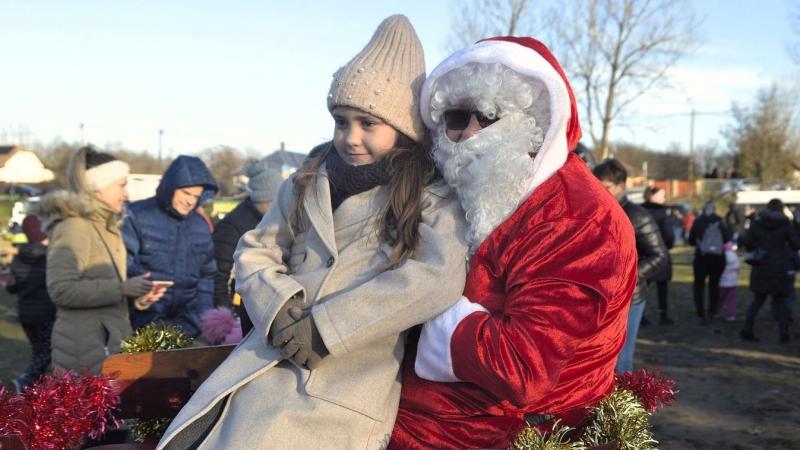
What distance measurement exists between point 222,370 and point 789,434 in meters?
5.46

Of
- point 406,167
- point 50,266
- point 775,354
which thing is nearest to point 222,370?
point 406,167

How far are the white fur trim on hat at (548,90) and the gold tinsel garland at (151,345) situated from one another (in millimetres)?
1646

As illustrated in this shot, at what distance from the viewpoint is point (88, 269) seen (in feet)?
15.5

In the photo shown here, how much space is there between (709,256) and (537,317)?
1050 cm

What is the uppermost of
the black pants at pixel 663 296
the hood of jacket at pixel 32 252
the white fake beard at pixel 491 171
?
the white fake beard at pixel 491 171

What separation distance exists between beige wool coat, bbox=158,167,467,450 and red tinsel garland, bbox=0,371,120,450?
0.46 m

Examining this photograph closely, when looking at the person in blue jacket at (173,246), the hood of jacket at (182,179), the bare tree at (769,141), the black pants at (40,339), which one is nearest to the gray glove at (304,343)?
the person in blue jacket at (173,246)

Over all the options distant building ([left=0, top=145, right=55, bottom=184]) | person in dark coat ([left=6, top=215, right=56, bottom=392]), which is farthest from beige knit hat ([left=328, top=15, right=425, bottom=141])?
person in dark coat ([left=6, top=215, right=56, bottom=392])

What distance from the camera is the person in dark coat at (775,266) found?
32.4ft

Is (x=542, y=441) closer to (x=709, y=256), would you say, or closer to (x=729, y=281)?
(x=709, y=256)

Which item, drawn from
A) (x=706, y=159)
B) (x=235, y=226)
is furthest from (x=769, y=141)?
(x=235, y=226)

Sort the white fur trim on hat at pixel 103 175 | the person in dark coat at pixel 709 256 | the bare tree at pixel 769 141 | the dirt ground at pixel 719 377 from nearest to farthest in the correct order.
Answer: the white fur trim on hat at pixel 103 175, the dirt ground at pixel 719 377, the person in dark coat at pixel 709 256, the bare tree at pixel 769 141

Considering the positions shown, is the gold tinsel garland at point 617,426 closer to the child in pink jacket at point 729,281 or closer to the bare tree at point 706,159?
the child in pink jacket at point 729,281

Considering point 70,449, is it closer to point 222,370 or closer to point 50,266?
point 222,370
